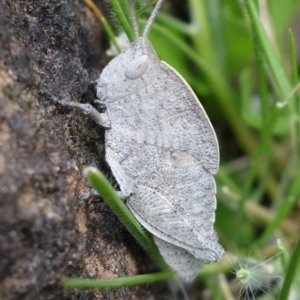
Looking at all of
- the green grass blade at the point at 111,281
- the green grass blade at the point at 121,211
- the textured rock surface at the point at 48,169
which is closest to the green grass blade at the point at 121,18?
the textured rock surface at the point at 48,169

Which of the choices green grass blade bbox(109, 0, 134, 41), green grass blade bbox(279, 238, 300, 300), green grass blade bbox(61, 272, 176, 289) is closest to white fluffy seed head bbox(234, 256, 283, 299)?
green grass blade bbox(279, 238, 300, 300)

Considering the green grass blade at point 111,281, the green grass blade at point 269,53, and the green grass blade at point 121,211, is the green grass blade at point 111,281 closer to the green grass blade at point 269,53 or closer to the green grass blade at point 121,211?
the green grass blade at point 121,211

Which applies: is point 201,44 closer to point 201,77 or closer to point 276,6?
point 201,77

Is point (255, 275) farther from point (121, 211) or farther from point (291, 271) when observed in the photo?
point (121, 211)

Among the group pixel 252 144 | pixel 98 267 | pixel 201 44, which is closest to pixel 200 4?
pixel 201 44

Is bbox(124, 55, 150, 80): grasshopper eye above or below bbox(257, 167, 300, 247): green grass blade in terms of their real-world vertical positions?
above

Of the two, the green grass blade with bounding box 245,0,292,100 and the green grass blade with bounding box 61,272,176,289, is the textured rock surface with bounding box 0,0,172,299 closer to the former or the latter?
the green grass blade with bounding box 61,272,176,289
